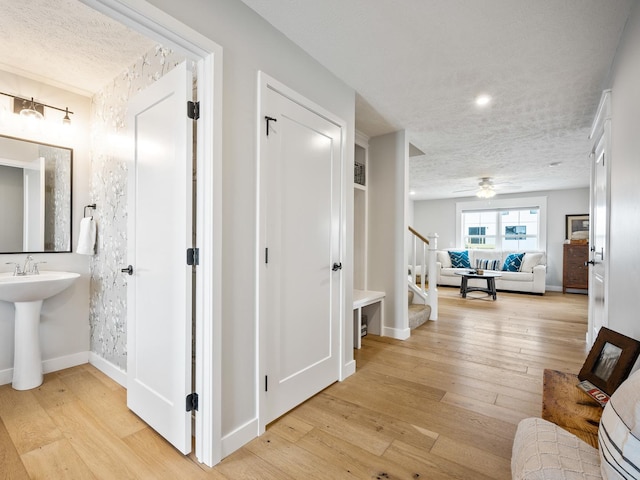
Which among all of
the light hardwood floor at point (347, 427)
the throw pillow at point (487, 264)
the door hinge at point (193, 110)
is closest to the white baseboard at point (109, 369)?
the light hardwood floor at point (347, 427)

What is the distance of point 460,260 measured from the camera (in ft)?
25.0

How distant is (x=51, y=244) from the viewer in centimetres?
264

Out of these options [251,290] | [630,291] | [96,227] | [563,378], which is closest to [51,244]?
[96,227]

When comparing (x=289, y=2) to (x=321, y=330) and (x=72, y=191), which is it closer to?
(x=321, y=330)

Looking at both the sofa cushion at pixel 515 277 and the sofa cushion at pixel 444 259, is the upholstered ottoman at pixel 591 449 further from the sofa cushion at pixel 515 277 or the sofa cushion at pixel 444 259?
the sofa cushion at pixel 444 259

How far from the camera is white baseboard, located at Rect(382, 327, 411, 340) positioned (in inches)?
142

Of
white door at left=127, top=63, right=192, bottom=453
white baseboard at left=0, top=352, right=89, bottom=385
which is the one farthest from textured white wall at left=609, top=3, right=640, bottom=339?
white baseboard at left=0, top=352, right=89, bottom=385

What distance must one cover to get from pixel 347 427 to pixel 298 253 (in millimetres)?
1108

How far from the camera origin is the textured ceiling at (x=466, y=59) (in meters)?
1.73

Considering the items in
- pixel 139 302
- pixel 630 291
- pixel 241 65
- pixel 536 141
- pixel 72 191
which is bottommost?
pixel 139 302

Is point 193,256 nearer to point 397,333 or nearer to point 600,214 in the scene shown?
point 397,333

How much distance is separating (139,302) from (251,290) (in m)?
0.74

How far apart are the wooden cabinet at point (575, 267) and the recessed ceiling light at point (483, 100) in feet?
18.6

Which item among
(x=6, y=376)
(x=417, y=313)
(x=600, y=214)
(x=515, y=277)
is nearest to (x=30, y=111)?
(x=6, y=376)
